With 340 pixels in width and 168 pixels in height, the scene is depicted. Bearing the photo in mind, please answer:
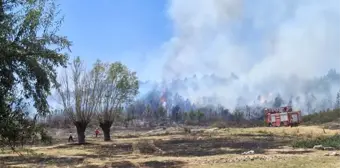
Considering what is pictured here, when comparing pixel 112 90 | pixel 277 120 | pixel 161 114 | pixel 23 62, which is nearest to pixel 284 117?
pixel 277 120

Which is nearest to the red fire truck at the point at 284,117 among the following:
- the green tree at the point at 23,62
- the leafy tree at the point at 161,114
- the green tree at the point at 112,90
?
the green tree at the point at 112,90

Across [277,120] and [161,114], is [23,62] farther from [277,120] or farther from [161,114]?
[161,114]

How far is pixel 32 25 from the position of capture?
11.7 m

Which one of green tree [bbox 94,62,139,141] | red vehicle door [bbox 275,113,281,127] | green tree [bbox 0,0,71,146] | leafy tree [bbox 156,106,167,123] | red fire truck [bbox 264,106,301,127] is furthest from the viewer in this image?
leafy tree [bbox 156,106,167,123]

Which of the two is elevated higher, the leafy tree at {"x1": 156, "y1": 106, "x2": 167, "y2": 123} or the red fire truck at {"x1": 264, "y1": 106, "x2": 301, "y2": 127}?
the leafy tree at {"x1": 156, "y1": 106, "x2": 167, "y2": 123}

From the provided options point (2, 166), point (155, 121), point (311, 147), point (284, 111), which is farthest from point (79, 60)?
point (155, 121)

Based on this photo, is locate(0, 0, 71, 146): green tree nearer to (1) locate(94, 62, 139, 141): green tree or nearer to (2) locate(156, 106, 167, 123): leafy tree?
(1) locate(94, 62, 139, 141): green tree

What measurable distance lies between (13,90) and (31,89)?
46cm

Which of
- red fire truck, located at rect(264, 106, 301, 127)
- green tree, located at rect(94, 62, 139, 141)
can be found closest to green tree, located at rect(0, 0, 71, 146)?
green tree, located at rect(94, 62, 139, 141)

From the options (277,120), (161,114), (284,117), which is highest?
(161,114)

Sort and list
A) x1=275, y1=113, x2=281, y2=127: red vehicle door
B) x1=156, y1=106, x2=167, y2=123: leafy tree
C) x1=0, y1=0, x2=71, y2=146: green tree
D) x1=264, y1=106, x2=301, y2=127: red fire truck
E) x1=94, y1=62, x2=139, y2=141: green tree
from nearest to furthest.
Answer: x1=0, y1=0, x2=71, y2=146: green tree
x1=94, y1=62, x2=139, y2=141: green tree
x1=264, y1=106, x2=301, y2=127: red fire truck
x1=275, y1=113, x2=281, y2=127: red vehicle door
x1=156, y1=106, x2=167, y2=123: leafy tree

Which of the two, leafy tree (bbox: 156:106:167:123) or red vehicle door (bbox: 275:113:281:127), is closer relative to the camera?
red vehicle door (bbox: 275:113:281:127)

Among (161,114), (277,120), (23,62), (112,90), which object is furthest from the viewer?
(161,114)

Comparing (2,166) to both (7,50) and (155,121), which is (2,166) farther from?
(155,121)
